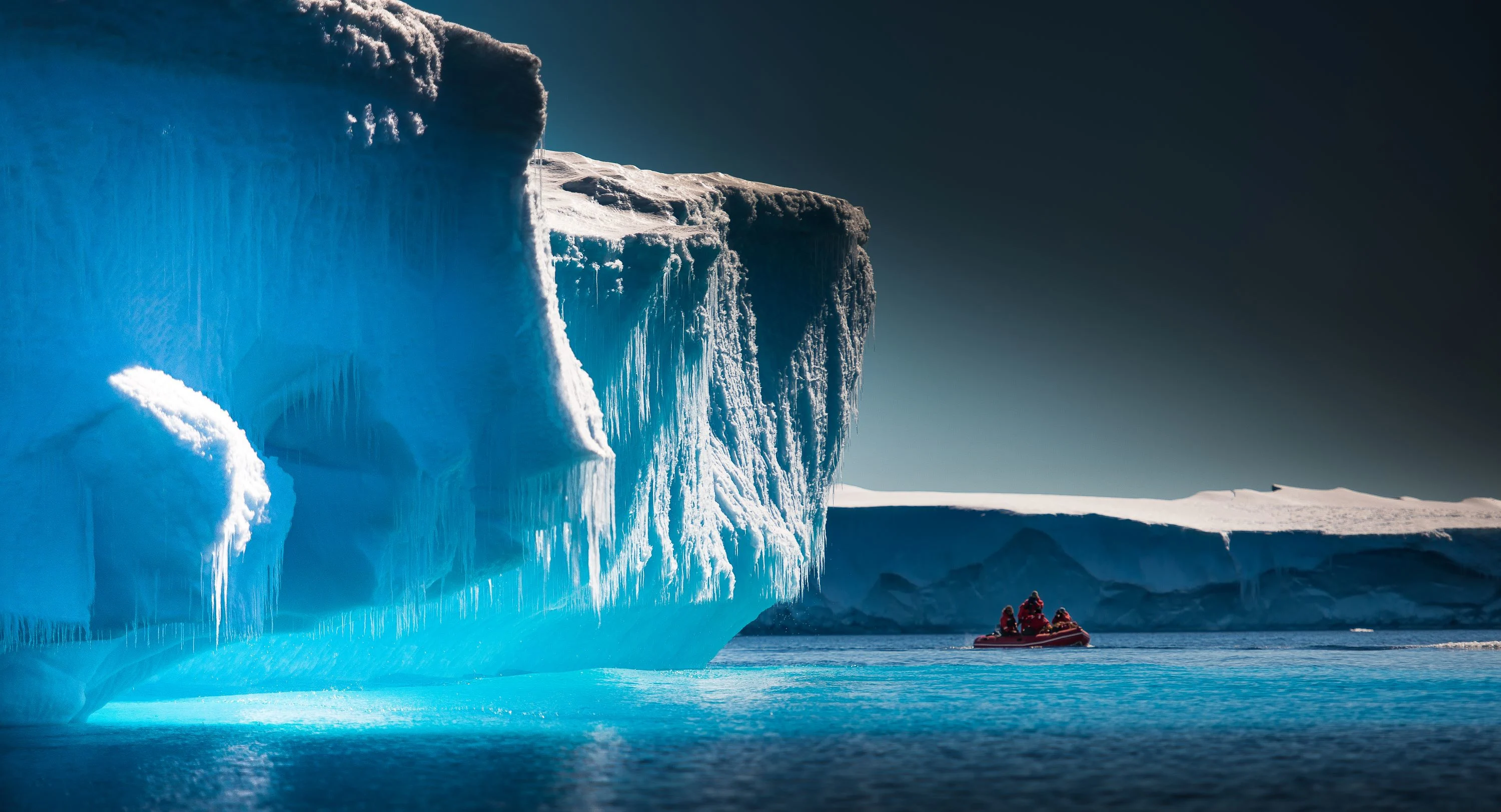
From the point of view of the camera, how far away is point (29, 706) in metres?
11.2

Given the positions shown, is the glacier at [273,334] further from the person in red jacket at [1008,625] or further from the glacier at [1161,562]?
the glacier at [1161,562]

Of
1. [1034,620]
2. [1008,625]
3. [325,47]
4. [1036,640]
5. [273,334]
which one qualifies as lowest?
[1036,640]

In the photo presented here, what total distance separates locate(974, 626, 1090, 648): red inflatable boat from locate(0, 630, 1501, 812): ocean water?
10.9m

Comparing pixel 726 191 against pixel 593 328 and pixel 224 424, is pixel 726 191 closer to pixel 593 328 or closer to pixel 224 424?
pixel 593 328

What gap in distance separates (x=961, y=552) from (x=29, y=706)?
3041 cm

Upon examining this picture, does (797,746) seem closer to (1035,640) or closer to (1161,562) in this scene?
(1035,640)

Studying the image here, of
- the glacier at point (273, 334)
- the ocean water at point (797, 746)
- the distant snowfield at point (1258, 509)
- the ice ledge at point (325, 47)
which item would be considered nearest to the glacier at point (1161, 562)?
the distant snowfield at point (1258, 509)

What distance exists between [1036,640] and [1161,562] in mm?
11285

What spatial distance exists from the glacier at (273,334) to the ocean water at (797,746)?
0.99m

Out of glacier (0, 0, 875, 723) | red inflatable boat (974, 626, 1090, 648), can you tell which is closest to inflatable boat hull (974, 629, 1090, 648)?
red inflatable boat (974, 626, 1090, 648)

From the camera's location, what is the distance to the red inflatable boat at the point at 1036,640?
29.7 m

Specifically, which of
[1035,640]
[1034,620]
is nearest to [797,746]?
[1035,640]

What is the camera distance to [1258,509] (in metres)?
41.8

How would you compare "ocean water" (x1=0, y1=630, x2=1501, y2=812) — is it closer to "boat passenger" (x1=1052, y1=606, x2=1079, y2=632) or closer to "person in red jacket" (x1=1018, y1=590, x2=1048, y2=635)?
"person in red jacket" (x1=1018, y1=590, x2=1048, y2=635)
